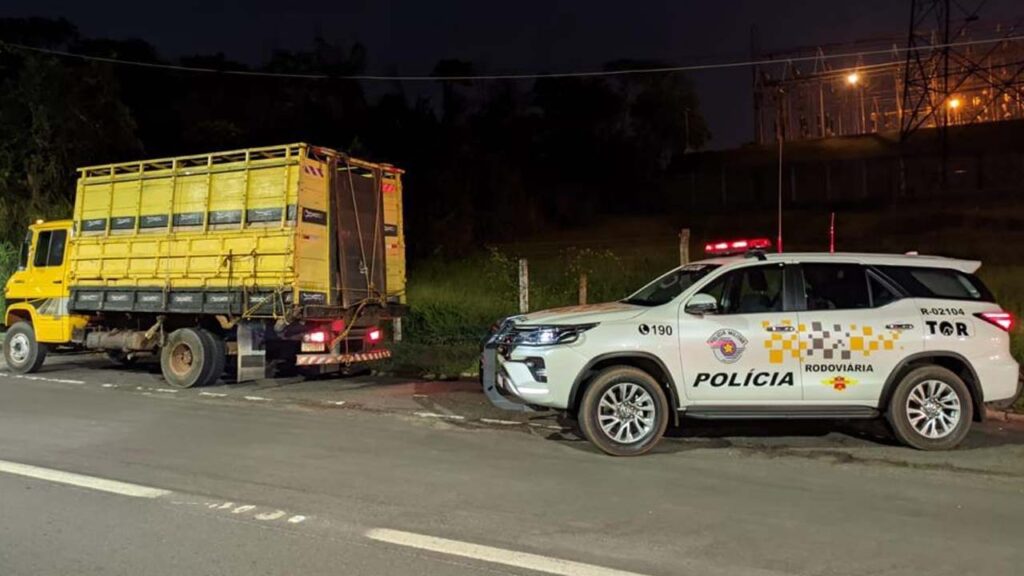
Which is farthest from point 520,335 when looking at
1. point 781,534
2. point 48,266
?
point 48,266

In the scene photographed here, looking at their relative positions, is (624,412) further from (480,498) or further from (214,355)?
(214,355)

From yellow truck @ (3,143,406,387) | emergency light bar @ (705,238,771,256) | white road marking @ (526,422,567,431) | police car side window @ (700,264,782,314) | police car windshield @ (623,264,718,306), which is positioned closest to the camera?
police car side window @ (700,264,782,314)

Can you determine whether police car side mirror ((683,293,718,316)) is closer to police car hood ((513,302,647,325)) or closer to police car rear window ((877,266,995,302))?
police car hood ((513,302,647,325))

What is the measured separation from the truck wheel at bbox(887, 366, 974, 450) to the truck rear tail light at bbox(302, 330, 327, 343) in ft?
23.3

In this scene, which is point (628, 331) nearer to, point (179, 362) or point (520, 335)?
point (520, 335)

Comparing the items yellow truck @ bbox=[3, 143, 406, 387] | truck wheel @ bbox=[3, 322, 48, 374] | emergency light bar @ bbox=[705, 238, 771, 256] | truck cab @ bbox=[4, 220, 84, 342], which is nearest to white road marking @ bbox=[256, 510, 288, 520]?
emergency light bar @ bbox=[705, 238, 771, 256]

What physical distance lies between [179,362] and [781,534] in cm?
936

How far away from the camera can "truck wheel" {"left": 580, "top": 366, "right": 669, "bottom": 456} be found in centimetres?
721

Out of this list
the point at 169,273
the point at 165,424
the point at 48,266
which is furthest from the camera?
the point at 48,266

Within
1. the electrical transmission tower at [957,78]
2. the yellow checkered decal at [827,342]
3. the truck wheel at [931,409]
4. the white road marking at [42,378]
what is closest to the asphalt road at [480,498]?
the truck wheel at [931,409]

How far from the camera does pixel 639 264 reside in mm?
16984

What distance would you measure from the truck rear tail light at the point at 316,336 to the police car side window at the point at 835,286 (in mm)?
6444

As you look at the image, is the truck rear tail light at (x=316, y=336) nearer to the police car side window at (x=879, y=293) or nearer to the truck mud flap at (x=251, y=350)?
the truck mud flap at (x=251, y=350)

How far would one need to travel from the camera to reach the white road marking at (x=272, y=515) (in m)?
5.39
